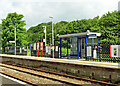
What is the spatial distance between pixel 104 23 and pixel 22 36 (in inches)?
836

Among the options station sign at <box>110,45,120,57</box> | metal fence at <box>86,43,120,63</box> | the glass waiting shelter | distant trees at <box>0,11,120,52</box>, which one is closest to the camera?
station sign at <box>110,45,120,57</box>

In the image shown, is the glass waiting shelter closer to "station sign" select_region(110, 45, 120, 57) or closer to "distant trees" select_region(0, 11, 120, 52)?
"station sign" select_region(110, 45, 120, 57)

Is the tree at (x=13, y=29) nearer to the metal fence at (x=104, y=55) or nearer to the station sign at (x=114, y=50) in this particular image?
the metal fence at (x=104, y=55)

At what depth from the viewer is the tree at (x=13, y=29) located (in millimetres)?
45281

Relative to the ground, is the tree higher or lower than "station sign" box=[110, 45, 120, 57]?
higher

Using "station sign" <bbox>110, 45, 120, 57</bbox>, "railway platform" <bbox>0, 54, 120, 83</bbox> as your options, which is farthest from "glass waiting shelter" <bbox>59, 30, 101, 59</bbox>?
"railway platform" <bbox>0, 54, 120, 83</bbox>

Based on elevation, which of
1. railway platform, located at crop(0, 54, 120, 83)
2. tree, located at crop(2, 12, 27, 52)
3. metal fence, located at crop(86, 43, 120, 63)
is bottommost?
railway platform, located at crop(0, 54, 120, 83)

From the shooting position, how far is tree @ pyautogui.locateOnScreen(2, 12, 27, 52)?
45.3 m

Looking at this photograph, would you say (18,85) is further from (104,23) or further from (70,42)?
(104,23)

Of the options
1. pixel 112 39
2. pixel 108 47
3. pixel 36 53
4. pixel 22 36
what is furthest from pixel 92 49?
pixel 22 36

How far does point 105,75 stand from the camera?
35.8ft

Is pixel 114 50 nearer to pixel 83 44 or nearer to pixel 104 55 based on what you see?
pixel 104 55

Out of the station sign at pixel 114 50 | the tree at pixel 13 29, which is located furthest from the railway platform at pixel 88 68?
the tree at pixel 13 29

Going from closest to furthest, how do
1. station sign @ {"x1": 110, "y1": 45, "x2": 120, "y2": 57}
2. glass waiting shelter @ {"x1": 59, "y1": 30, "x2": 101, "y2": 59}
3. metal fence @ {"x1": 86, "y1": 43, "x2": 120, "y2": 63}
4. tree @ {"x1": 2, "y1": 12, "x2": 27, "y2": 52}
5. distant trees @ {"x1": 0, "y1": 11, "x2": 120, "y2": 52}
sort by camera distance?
station sign @ {"x1": 110, "y1": 45, "x2": 120, "y2": 57} → metal fence @ {"x1": 86, "y1": 43, "x2": 120, "y2": 63} → glass waiting shelter @ {"x1": 59, "y1": 30, "x2": 101, "y2": 59} → distant trees @ {"x1": 0, "y1": 11, "x2": 120, "y2": 52} → tree @ {"x1": 2, "y1": 12, "x2": 27, "y2": 52}
